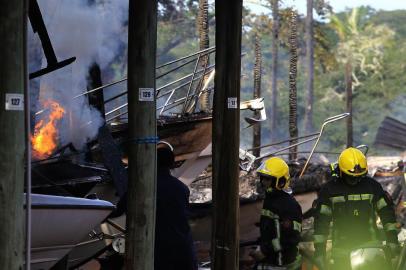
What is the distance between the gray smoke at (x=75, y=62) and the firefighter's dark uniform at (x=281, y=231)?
4197 mm

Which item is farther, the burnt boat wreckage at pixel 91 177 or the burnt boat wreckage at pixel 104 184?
the burnt boat wreckage at pixel 104 184

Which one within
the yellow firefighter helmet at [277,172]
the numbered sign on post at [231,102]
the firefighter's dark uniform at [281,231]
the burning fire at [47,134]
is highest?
the numbered sign on post at [231,102]

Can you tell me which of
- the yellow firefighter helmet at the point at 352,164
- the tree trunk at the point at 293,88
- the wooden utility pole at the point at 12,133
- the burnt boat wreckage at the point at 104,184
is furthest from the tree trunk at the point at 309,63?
the wooden utility pole at the point at 12,133

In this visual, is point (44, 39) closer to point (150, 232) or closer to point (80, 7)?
point (150, 232)

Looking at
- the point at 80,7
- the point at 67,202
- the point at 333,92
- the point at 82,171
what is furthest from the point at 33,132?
the point at 333,92

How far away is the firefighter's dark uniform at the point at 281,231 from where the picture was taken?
7836 mm

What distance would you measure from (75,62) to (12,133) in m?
6.91

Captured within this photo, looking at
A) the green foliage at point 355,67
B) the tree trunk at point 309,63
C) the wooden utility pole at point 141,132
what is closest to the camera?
the wooden utility pole at point 141,132

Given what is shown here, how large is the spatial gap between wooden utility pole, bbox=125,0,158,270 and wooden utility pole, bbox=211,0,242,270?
133 cm

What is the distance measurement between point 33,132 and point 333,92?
5543cm

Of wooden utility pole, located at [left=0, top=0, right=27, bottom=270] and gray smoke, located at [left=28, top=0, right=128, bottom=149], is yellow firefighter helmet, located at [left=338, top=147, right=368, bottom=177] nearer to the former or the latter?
wooden utility pole, located at [left=0, top=0, right=27, bottom=270]

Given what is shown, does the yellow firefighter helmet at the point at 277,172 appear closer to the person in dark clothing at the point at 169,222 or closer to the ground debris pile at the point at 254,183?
the person in dark clothing at the point at 169,222

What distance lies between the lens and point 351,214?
26.6ft

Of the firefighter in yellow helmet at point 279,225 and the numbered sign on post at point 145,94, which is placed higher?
the numbered sign on post at point 145,94
